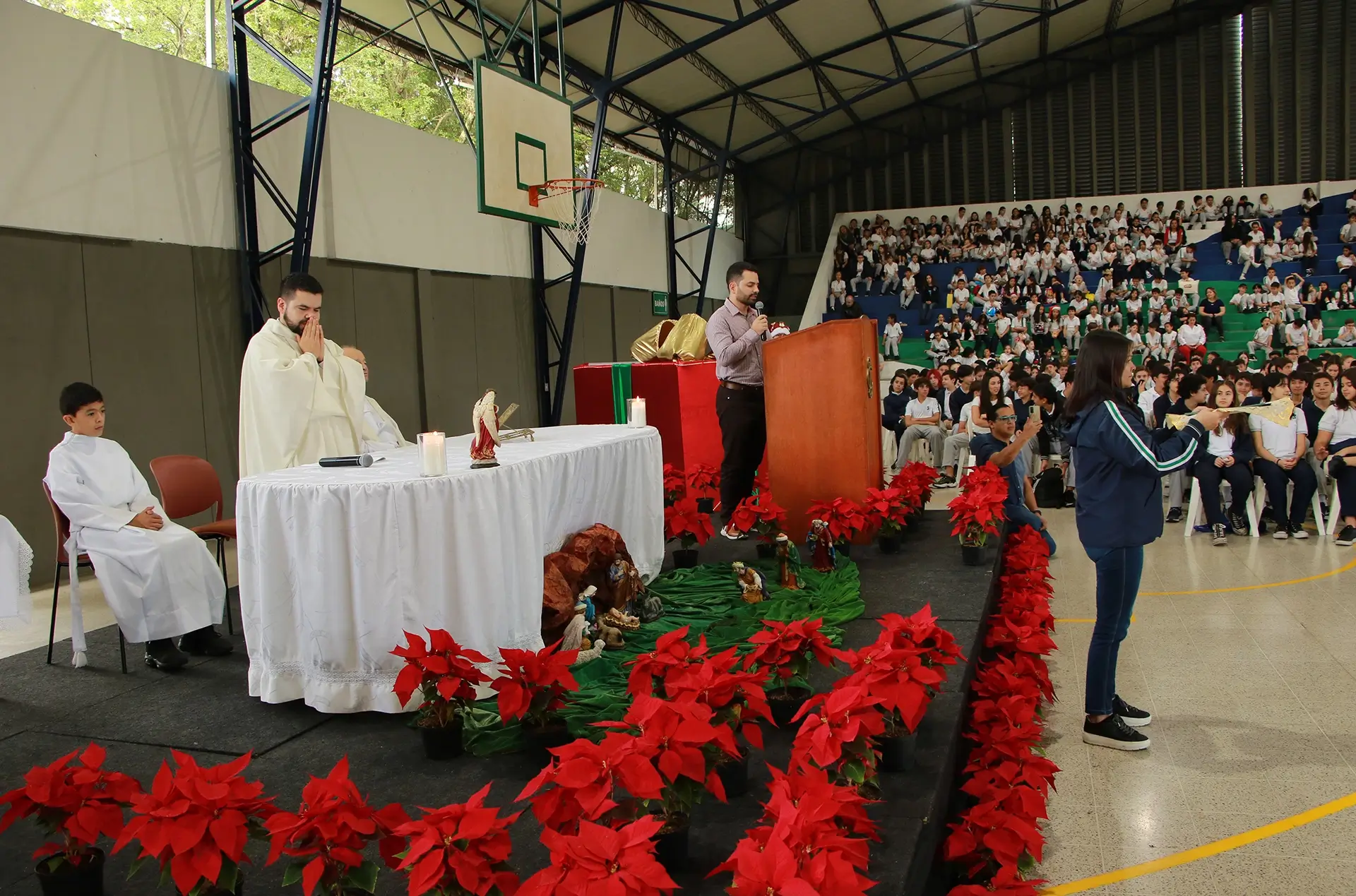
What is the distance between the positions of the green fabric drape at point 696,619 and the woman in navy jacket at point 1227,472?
3607 mm

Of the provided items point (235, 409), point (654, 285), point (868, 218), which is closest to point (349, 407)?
point (235, 409)

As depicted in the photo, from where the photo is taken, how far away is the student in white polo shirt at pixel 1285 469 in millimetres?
6453

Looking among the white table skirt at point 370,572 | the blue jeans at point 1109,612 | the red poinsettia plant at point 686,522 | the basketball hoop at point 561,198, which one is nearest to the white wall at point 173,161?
the basketball hoop at point 561,198

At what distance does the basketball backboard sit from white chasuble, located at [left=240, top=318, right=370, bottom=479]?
4.11 meters

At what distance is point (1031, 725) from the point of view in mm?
2652

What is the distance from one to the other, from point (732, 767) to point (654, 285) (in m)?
13.4

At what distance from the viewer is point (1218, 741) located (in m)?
3.23

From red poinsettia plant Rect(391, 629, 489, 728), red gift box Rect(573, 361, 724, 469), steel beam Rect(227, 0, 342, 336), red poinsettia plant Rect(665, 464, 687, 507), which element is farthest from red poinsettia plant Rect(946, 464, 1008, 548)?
steel beam Rect(227, 0, 342, 336)

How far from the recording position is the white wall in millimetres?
5711

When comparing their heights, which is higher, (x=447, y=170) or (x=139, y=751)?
(x=447, y=170)

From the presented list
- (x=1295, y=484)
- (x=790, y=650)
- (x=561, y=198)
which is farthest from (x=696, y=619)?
(x=561, y=198)

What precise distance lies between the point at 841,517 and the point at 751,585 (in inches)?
26.5

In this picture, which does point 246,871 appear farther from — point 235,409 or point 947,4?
point 947,4

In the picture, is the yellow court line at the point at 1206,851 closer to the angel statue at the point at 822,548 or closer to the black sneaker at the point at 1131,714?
the black sneaker at the point at 1131,714
